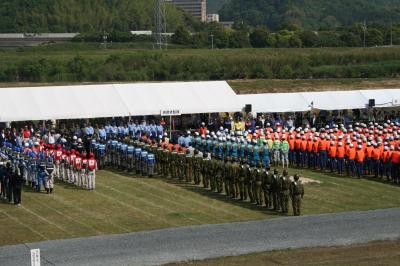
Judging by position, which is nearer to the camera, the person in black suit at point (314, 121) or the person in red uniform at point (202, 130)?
the person in red uniform at point (202, 130)

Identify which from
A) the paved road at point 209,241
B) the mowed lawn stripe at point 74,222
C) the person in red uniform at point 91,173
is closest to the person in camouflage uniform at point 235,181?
the paved road at point 209,241

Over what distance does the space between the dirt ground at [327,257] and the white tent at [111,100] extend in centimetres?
1846

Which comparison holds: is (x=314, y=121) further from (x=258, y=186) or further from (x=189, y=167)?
(x=258, y=186)

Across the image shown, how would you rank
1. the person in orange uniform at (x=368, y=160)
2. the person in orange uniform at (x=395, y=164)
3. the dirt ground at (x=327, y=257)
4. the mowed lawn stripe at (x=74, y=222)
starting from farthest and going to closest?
the person in orange uniform at (x=368, y=160)
the person in orange uniform at (x=395, y=164)
the mowed lawn stripe at (x=74, y=222)
the dirt ground at (x=327, y=257)

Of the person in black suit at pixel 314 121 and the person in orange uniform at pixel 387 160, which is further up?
the person in black suit at pixel 314 121

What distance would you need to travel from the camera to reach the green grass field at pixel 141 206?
2438cm

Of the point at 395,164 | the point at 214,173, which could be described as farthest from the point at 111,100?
the point at 395,164

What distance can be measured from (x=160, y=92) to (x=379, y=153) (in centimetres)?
1243

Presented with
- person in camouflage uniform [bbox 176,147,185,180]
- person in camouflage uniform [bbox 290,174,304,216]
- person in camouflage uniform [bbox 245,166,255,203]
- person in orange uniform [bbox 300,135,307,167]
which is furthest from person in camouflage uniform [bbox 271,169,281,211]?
person in orange uniform [bbox 300,135,307,167]

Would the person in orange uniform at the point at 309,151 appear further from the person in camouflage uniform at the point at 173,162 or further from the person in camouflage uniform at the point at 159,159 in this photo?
the person in camouflage uniform at the point at 159,159

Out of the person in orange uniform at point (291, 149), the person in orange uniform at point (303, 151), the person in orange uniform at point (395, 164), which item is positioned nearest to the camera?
the person in orange uniform at point (395, 164)

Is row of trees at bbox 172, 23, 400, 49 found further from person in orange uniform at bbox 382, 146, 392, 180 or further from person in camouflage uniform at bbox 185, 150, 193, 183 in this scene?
person in camouflage uniform at bbox 185, 150, 193, 183

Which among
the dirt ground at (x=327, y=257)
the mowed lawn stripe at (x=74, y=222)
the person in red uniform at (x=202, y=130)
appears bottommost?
the dirt ground at (x=327, y=257)

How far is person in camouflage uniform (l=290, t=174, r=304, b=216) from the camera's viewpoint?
25484 millimetres
